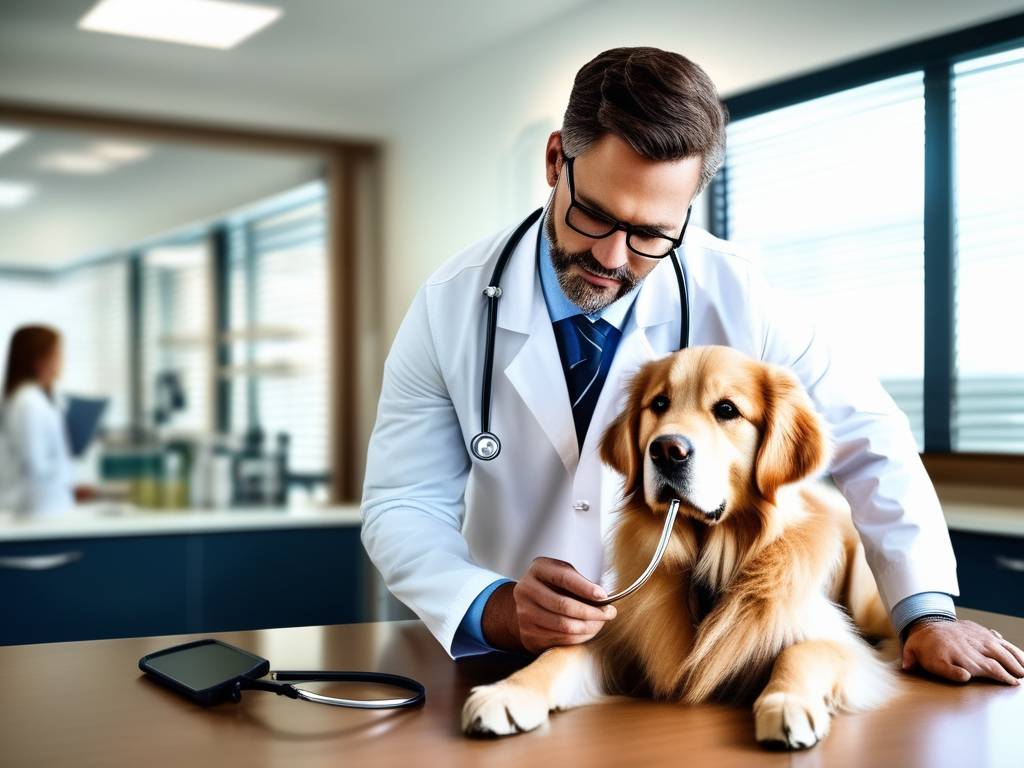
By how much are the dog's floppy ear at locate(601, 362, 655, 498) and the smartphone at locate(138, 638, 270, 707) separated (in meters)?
0.39

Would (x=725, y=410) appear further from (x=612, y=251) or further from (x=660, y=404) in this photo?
(x=612, y=251)

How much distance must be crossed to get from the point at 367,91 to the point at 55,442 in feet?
6.52

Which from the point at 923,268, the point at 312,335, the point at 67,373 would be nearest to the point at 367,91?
the point at 312,335

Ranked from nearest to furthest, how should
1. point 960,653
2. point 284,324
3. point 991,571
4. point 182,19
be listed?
point 960,653
point 991,571
point 182,19
point 284,324

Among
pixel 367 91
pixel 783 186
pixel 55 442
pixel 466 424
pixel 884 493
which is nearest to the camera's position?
pixel 884 493

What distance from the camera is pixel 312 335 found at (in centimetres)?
454

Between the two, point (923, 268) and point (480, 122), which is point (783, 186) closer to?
point (923, 268)

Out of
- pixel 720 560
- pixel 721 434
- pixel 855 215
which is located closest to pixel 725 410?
pixel 721 434

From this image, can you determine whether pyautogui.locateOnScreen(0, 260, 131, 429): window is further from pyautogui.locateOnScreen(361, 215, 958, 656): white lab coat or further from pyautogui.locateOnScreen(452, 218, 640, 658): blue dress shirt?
pyautogui.locateOnScreen(452, 218, 640, 658): blue dress shirt

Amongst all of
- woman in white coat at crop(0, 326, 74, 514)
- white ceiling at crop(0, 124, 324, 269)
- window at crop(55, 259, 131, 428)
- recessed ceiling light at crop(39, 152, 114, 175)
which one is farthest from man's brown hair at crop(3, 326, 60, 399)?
recessed ceiling light at crop(39, 152, 114, 175)

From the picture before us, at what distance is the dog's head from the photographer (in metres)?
0.87

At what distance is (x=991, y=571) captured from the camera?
6.82 feet

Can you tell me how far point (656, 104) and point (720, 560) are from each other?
0.46 meters

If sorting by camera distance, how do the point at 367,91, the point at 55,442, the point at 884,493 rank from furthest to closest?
the point at 367,91 → the point at 55,442 → the point at 884,493
